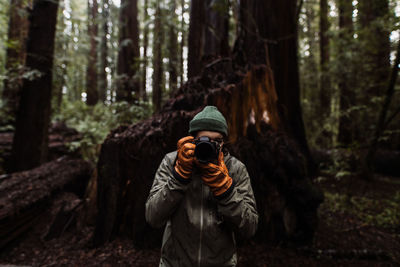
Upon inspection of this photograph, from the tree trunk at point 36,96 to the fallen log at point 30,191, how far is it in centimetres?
87

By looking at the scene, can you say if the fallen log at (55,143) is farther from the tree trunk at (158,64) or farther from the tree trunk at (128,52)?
the tree trunk at (158,64)

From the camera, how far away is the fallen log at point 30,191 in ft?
12.4

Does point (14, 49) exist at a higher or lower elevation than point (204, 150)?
higher

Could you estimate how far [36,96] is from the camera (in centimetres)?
657

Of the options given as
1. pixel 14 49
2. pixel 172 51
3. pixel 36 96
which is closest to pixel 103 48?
pixel 14 49

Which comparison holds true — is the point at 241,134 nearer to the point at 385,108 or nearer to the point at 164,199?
the point at 164,199

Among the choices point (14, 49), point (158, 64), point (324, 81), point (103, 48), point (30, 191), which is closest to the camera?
point (30, 191)

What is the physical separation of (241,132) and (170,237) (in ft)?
7.72

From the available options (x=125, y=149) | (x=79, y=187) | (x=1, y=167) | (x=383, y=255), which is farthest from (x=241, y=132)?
(x=1, y=167)

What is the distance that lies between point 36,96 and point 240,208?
7.24 metres

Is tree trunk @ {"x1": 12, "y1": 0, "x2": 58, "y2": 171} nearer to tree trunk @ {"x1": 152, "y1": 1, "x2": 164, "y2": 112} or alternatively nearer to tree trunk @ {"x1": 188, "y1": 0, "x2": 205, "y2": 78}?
tree trunk @ {"x1": 152, "y1": 1, "x2": 164, "y2": 112}

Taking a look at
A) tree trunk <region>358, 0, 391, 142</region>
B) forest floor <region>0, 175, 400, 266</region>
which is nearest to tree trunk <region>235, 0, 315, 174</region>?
forest floor <region>0, 175, 400, 266</region>

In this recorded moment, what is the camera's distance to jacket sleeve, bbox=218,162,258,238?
161cm

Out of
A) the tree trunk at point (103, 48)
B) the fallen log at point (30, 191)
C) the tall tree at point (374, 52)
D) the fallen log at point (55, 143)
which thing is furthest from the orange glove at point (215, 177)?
the tree trunk at point (103, 48)
